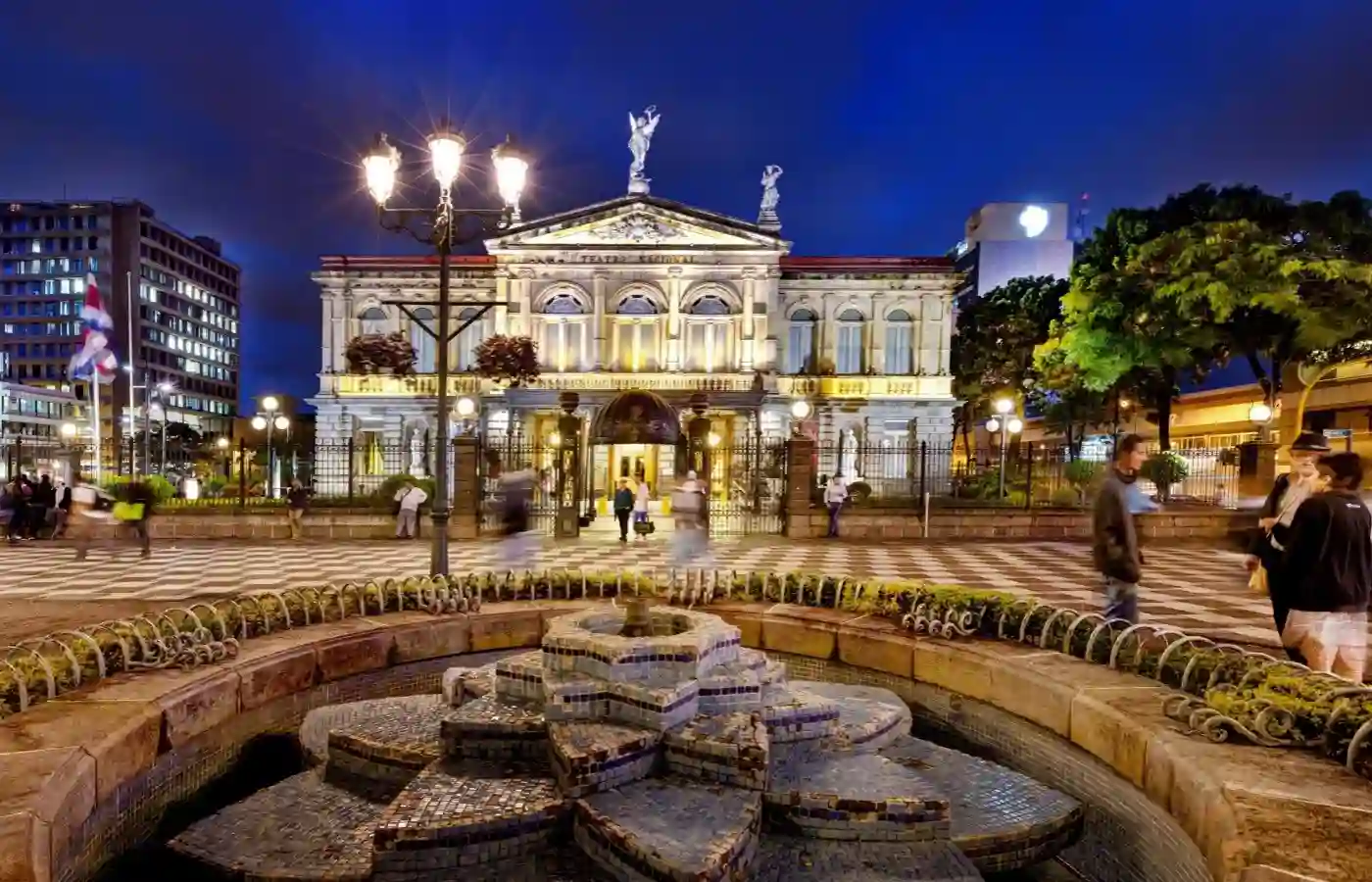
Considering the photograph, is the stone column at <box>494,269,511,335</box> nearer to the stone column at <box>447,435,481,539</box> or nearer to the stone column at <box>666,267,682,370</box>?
the stone column at <box>666,267,682,370</box>

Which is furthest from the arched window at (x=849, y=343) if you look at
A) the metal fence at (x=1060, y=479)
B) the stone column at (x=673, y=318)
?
the metal fence at (x=1060, y=479)

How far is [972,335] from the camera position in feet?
148

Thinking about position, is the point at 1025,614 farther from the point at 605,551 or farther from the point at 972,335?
the point at 972,335

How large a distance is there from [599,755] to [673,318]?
36755 mm

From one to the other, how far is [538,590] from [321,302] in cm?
3926

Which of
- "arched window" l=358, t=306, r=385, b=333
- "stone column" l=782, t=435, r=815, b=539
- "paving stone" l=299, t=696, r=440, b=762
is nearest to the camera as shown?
"paving stone" l=299, t=696, r=440, b=762

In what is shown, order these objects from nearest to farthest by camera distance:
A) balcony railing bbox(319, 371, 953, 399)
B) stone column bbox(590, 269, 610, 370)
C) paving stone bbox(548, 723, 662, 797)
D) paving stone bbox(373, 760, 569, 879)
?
paving stone bbox(373, 760, 569, 879)
paving stone bbox(548, 723, 662, 797)
stone column bbox(590, 269, 610, 370)
balcony railing bbox(319, 371, 953, 399)

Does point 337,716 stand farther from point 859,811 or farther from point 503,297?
point 503,297

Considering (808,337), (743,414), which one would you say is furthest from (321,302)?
(808,337)

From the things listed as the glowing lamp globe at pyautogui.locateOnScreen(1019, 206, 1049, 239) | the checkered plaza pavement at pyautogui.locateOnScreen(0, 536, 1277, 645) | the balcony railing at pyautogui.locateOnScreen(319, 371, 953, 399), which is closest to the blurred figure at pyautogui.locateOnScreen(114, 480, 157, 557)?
the checkered plaza pavement at pyautogui.locateOnScreen(0, 536, 1277, 645)

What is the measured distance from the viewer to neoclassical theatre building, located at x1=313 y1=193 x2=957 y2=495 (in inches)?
1556

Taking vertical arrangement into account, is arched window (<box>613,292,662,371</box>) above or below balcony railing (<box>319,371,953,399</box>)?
above

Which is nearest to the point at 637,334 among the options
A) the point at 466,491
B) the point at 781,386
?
the point at 781,386

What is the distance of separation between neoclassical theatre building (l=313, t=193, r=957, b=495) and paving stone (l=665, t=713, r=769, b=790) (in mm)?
32403
